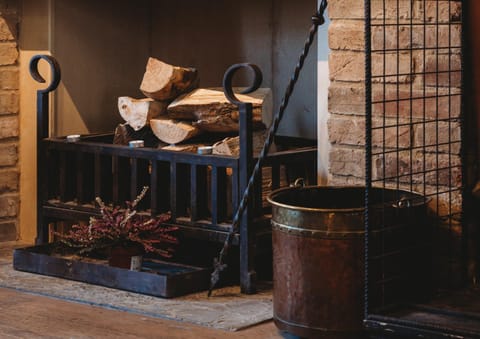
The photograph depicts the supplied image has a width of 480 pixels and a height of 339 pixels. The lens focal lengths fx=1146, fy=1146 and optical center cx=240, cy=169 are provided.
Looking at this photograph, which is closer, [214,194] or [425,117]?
[425,117]

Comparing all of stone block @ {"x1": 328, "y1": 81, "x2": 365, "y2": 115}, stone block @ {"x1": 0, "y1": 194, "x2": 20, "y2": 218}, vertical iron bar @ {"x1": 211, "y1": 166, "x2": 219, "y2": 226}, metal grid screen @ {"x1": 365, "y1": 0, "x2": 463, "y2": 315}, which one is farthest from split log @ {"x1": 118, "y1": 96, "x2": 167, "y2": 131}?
metal grid screen @ {"x1": 365, "y1": 0, "x2": 463, "y2": 315}

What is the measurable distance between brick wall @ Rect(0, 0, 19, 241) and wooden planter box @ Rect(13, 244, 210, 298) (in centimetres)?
64

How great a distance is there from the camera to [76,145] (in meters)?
5.18

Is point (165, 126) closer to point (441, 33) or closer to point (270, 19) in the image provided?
point (270, 19)

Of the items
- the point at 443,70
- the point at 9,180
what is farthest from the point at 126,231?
the point at 443,70

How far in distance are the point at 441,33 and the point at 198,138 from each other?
133cm

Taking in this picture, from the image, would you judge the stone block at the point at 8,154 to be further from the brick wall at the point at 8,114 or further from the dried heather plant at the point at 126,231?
the dried heather plant at the point at 126,231

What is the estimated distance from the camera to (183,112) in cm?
504

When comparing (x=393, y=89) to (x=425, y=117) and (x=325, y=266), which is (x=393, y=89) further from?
(x=325, y=266)

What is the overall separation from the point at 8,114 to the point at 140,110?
31.2 inches

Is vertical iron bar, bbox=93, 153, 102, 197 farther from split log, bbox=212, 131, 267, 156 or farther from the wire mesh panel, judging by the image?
the wire mesh panel

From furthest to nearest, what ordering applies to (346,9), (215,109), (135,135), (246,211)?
(135,135) → (215,109) → (246,211) → (346,9)

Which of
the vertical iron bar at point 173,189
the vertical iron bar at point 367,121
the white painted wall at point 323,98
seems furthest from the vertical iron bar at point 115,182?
the vertical iron bar at point 367,121

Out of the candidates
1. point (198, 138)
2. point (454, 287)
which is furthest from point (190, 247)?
point (454, 287)
